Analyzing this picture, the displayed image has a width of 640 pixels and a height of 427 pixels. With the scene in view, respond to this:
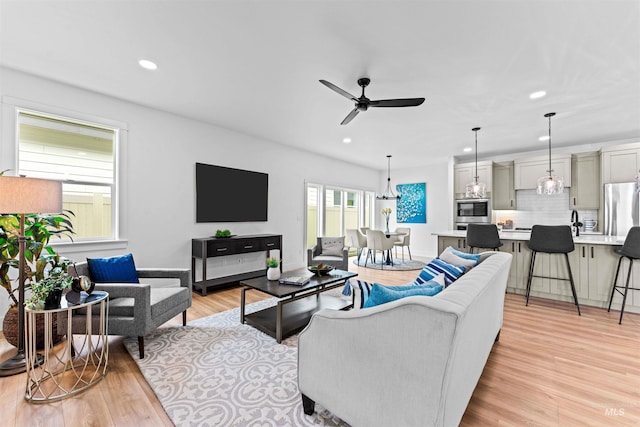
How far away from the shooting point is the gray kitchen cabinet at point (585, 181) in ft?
16.7

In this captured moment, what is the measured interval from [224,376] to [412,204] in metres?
6.93

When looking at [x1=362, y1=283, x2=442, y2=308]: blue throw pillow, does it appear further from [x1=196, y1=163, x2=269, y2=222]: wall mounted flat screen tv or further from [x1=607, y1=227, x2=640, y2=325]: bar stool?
[x1=196, y1=163, x2=269, y2=222]: wall mounted flat screen tv

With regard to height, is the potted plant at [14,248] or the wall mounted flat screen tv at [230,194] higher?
the wall mounted flat screen tv at [230,194]

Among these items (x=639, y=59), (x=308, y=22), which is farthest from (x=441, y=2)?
(x=639, y=59)

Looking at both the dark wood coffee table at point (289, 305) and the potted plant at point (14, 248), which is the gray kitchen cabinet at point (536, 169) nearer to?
the dark wood coffee table at point (289, 305)

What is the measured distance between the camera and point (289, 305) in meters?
3.25

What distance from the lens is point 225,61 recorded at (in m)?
2.62

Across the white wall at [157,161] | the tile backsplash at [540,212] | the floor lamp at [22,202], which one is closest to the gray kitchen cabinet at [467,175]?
the tile backsplash at [540,212]

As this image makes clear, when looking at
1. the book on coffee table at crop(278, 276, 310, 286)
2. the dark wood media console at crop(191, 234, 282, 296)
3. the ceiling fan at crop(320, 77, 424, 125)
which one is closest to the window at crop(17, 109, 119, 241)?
the dark wood media console at crop(191, 234, 282, 296)

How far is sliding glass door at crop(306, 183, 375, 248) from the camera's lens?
21.6 ft

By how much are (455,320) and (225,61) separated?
280 cm

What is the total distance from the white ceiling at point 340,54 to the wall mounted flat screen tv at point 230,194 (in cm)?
90

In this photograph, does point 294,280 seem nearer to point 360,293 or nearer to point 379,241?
point 360,293

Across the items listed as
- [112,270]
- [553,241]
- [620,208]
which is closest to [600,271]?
[553,241]
